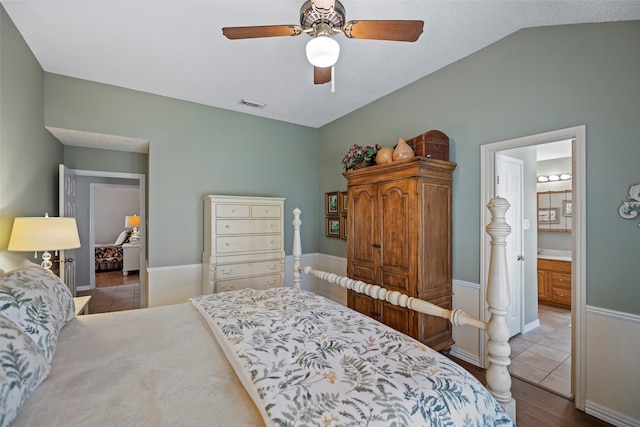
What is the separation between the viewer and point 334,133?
14.8 ft

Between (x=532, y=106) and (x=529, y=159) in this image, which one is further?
(x=529, y=159)

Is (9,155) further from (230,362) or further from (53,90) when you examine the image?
(230,362)

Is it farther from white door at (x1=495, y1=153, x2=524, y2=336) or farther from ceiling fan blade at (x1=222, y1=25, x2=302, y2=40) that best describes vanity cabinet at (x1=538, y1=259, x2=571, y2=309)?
ceiling fan blade at (x1=222, y1=25, x2=302, y2=40)

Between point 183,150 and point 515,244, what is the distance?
4.27 meters

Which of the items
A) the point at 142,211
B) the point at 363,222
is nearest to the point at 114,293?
the point at 142,211

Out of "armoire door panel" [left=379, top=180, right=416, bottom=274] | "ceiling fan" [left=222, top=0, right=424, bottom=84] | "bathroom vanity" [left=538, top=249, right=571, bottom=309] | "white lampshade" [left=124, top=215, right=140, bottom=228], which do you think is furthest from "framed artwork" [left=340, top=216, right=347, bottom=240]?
"white lampshade" [left=124, top=215, right=140, bottom=228]

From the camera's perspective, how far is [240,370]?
116 centimetres

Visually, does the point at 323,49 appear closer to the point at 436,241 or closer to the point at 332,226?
the point at 436,241

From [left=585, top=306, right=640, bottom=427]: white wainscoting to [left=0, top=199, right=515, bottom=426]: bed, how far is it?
1.24 meters

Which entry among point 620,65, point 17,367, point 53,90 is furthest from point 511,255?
point 53,90

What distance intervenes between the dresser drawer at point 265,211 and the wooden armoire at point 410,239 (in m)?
1.30

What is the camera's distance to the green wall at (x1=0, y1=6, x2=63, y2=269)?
7.00 feet

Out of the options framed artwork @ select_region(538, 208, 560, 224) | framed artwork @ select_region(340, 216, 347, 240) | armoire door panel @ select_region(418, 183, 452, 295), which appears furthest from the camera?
framed artwork @ select_region(538, 208, 560, 224)

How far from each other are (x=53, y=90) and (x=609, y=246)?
5.19 meters
